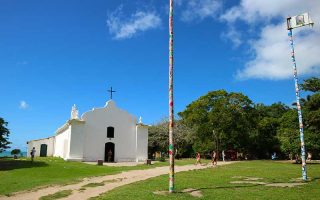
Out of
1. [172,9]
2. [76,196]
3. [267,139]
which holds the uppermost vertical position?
[172,9]

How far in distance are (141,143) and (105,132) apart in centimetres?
475

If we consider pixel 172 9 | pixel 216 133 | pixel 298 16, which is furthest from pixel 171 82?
pixel 216 133

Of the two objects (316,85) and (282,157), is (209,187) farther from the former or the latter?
(282,157)

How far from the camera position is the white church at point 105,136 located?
125 feet

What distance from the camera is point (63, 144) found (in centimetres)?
4281

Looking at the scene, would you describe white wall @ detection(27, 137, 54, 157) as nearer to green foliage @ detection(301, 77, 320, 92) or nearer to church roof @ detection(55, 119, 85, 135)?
church roof @ detection(55, 119, 85, 135)

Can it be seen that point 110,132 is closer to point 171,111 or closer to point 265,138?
point 171,111

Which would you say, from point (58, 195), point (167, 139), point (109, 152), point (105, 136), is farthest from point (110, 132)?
point (58, 195)

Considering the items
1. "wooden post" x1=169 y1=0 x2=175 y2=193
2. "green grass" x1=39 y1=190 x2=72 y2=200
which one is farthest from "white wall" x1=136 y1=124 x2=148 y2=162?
"wooden post" x1=169 y1=0 x2=175 y2=193

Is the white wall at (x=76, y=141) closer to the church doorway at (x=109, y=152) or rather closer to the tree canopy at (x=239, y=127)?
the church doorway at (x=109, y=152)

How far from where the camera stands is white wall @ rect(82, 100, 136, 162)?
39250 millimetres

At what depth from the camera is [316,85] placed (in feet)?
117

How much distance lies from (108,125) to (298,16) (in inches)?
1074

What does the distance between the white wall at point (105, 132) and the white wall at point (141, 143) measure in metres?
0.52
